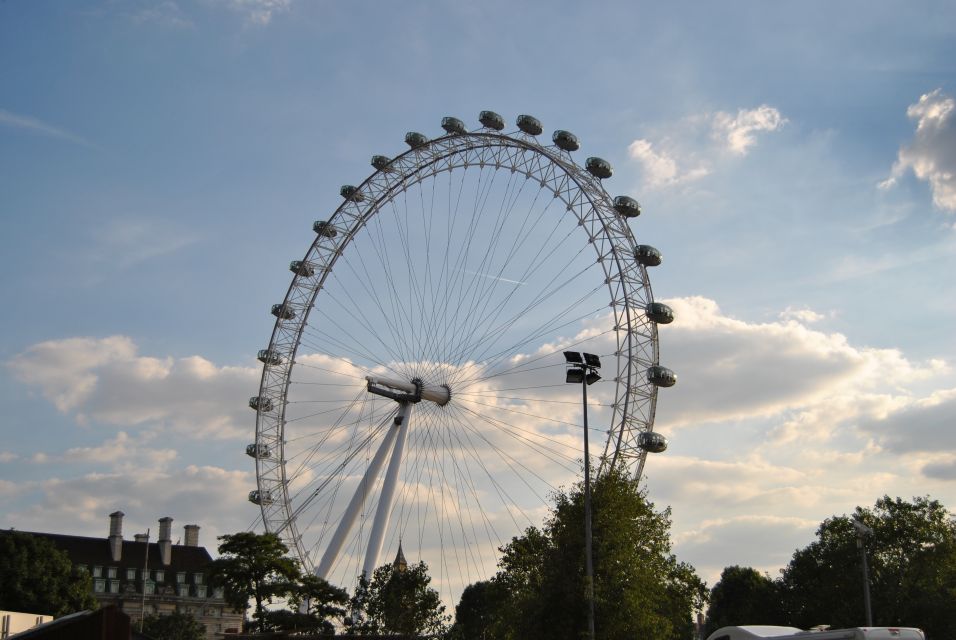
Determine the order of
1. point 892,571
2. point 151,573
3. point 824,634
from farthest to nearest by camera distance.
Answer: point 151,573 < point 892,571 < point 824,634

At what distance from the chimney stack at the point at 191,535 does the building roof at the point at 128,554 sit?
5.85 ft

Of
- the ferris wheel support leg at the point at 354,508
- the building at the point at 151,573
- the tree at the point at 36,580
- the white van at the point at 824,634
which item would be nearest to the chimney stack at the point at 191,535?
the building at the point at 151,573

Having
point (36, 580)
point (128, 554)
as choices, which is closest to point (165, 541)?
point (128, 554)

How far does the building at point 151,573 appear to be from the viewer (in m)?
119

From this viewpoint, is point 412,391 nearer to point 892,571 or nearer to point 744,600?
point 892,571

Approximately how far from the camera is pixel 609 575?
41.0 m

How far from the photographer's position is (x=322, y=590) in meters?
56.7

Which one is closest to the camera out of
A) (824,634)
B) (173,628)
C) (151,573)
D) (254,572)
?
(824,634)

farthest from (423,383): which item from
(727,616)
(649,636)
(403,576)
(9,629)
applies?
(727,616)

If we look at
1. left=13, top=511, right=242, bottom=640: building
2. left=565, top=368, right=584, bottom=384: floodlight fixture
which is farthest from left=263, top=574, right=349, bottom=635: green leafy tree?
left=13, top=511, right=242, bottom=640: building

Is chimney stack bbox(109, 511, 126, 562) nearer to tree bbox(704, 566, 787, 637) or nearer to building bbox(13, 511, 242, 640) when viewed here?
building bbox(13, 511, 242, 640)

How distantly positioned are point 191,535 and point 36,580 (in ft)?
172

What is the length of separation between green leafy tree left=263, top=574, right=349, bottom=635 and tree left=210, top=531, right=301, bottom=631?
1.81 ft

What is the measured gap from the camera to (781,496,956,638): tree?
68438mm
